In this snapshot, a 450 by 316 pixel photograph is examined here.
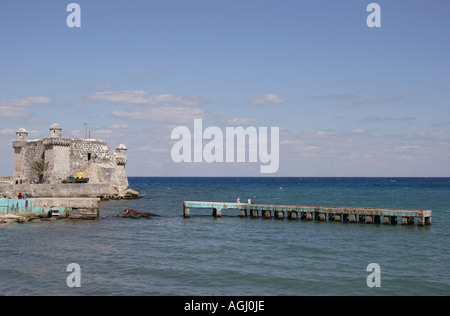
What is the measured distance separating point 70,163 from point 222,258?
132ft

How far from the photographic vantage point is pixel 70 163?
2195 inches

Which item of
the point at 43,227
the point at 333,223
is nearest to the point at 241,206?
the point at 333,223

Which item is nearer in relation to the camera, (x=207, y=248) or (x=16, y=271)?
(x=16, y=271)

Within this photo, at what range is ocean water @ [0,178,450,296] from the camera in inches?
648

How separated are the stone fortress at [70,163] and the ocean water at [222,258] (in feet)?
69.7

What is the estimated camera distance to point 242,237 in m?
28.1

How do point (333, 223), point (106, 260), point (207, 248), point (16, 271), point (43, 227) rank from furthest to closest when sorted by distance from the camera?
point (333, 223) < point (43, 227) < point (207, 248) < point (106, 260) < point (16, 271)

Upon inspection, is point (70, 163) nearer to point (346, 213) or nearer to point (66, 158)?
point (66, 158)

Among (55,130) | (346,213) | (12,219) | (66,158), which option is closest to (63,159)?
(66,158)

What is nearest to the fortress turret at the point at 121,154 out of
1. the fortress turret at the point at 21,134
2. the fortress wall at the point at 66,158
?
the fortress wall at the point at 66,158

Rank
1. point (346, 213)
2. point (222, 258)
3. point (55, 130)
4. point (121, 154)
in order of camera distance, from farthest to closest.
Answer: point (121, 154) → point (55, 130) → point (346, 213) → point (222, 258)
